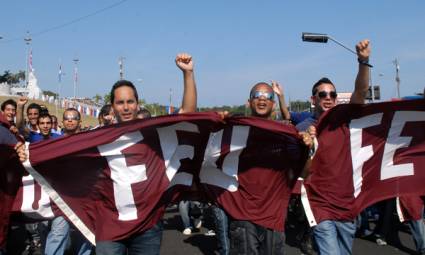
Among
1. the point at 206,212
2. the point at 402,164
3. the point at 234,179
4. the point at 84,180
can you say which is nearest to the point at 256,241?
the point at 234,179

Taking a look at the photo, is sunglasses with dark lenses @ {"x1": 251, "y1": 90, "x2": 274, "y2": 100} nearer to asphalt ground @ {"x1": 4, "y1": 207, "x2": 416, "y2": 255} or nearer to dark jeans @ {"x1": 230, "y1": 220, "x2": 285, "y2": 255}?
dark jeans @ {"x1": 230, "y1": 220, "x2": 285, "y2": 255}

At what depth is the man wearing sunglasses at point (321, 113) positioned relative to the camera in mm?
3908

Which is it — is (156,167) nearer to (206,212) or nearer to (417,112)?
(417,112)

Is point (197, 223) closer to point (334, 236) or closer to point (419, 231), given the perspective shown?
point (419, 231)

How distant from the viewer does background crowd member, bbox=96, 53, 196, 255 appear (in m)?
3.32

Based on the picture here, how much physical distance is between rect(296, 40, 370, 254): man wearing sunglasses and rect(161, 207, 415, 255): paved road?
294cm

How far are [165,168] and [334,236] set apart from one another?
159 cm

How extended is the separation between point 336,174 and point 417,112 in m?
1.22

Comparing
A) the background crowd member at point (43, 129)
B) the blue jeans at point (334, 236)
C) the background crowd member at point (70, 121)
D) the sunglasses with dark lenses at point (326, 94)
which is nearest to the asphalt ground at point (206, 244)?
the background crowd member at point (43, 129)

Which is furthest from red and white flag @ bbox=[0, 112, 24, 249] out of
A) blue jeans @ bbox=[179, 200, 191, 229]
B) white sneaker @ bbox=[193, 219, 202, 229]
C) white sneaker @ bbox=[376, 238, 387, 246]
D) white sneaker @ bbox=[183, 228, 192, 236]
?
white sneaker @ bbox=[376, 238, 387, 246]

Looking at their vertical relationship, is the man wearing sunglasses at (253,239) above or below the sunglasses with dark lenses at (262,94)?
below

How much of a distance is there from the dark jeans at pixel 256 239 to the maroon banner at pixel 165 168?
6 cm

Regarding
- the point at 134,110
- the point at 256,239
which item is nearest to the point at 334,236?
the point at 256,239

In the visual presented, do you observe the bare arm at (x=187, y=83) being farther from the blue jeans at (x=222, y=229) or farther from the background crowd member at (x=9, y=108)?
the background crowd member at (x=9, y=108)
